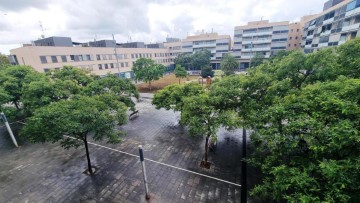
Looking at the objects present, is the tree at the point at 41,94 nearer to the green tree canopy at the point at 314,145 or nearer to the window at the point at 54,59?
the green tree canopy at the point at 314,145

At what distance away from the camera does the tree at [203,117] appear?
8086 mm

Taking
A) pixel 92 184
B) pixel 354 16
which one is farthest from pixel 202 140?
pixel 354 16

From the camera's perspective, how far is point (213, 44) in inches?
2194

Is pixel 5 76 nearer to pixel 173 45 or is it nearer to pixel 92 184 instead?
pixel 92 184

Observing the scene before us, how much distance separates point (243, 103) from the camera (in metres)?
9.91

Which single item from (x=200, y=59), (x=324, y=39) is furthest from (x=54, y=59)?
(x=324, y=39)

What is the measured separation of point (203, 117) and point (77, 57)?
1355 inches

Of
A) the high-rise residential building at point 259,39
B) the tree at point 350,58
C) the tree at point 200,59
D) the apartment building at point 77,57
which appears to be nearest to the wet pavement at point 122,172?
the tree at point 350,58

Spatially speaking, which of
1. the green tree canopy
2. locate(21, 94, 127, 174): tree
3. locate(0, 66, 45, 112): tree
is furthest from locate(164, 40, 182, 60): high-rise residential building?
the green tree canopy

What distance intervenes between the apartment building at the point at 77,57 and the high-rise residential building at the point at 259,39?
30943 mm

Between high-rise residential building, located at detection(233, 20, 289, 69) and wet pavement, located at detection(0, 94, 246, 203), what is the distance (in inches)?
1703

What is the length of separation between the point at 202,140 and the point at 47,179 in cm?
981

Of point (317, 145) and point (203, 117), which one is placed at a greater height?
point (317, 145)

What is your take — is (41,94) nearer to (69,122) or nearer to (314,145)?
(69,122)
